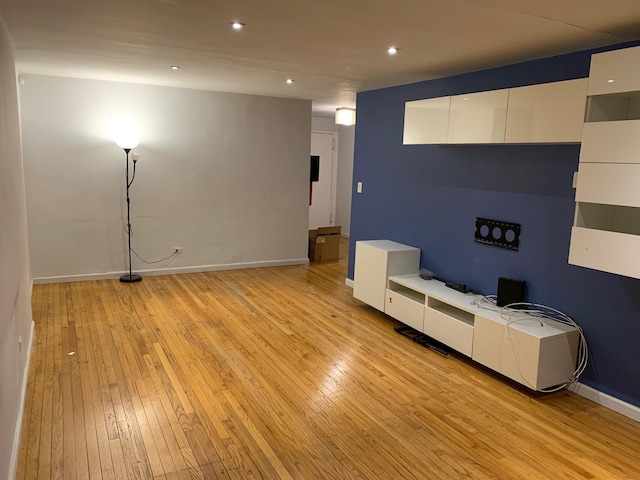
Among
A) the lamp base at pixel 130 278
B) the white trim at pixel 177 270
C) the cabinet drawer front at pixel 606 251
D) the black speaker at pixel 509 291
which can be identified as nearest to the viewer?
the cabinet drawer front at pixel 606 251

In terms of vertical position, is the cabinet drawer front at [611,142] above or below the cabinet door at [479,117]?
below

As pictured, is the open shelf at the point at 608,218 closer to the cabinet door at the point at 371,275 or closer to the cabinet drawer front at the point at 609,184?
the cabinet drawer front at the point at 609,184

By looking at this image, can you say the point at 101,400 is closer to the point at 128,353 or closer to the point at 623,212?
the point at 128,353

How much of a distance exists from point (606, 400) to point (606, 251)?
1.12 metres

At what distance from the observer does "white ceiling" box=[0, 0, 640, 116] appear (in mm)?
2443

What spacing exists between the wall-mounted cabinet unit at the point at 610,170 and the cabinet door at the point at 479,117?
69 cm

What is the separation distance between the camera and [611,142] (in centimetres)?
262

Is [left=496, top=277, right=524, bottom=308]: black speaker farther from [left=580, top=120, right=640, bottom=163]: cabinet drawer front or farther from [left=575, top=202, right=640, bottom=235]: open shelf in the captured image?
[left=580, top=120, right=640, bottom=163]: cabinet drawer front

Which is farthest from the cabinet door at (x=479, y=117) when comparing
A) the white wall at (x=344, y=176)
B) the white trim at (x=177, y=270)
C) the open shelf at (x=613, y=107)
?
the white wall at (x=344, y=176)

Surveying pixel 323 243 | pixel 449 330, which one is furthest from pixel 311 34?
pixel 323 243

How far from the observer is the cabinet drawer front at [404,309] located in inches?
162

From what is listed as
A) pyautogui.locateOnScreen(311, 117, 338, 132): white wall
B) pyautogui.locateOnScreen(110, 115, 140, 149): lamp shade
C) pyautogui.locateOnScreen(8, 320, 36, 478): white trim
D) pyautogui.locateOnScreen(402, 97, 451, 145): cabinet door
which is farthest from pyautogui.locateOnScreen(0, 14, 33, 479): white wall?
pyautogui.locateOnScreen(311, 117, 338, 132): white wall

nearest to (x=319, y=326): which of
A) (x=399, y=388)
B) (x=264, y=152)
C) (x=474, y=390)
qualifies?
(x=399, y=388)

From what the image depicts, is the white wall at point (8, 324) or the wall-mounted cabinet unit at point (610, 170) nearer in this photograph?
the white wall at point (8, 324)
